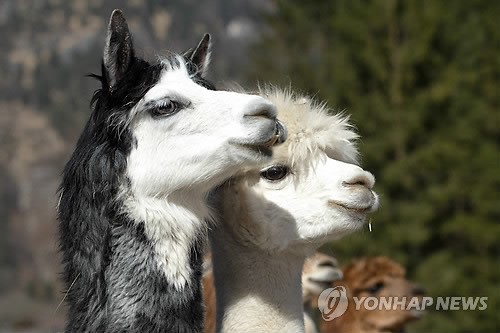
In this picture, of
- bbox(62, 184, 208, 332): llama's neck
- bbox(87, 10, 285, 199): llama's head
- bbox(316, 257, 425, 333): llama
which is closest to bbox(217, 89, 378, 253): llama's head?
bbox(87, 10, 285, 199): llama's head

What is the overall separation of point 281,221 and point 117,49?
1.20 m

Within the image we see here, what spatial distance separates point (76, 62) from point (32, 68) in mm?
8244

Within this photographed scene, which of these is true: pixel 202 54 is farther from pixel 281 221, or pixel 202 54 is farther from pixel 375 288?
pixel 375 288

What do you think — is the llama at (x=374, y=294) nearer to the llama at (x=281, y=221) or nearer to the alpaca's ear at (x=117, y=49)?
the llama at (x=281, y=221)

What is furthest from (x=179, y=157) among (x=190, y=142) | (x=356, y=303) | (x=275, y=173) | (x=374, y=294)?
(x=374, y=294)

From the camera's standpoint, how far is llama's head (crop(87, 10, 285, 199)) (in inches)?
157

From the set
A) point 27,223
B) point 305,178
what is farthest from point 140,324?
point 27,223

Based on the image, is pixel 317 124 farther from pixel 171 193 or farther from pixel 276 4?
pixel 276 4

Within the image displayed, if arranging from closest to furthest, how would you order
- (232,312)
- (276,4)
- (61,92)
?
(232,312) < (276,4) < (61,92)

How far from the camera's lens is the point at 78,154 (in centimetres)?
413

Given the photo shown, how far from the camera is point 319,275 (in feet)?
20.5

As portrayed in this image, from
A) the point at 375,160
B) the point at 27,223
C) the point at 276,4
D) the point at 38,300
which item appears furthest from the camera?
the point at 27,223

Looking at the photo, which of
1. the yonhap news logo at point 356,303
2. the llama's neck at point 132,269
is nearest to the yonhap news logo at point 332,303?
the yonhap news logo at point 356,303

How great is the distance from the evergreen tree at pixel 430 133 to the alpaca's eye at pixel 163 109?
1256 centimetres
